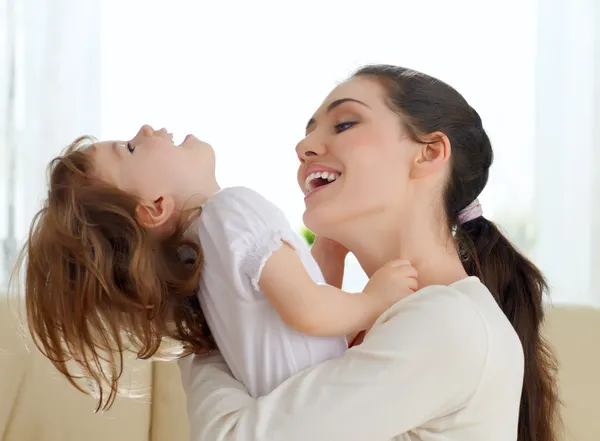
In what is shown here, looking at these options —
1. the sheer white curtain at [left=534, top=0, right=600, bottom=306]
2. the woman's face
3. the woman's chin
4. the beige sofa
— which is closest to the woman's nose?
the woman's face

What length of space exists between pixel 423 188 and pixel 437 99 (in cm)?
18

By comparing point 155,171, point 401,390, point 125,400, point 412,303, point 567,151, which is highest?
point 567,151

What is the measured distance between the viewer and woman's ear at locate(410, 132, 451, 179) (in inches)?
64.2

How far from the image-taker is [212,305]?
1.52 meters

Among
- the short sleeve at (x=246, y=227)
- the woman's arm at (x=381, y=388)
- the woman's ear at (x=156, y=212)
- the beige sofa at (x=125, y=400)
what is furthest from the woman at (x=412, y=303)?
the beige sofa at (x=125, y=400)

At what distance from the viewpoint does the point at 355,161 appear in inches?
62.6

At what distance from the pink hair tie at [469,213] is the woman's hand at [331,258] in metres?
0.28

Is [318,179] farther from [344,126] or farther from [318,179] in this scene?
[344,126]

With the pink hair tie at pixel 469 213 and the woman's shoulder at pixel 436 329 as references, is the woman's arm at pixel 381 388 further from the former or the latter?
the pink hair tie at pixel 469 213

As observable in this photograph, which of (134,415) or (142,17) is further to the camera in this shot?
(142,17)

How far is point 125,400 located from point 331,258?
0.91 metres

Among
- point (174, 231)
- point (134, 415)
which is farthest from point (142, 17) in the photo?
point (174, 231)

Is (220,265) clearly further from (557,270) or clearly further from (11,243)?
(557,270)

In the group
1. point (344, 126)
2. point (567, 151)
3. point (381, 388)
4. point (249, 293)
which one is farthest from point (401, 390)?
point (567, 151)
